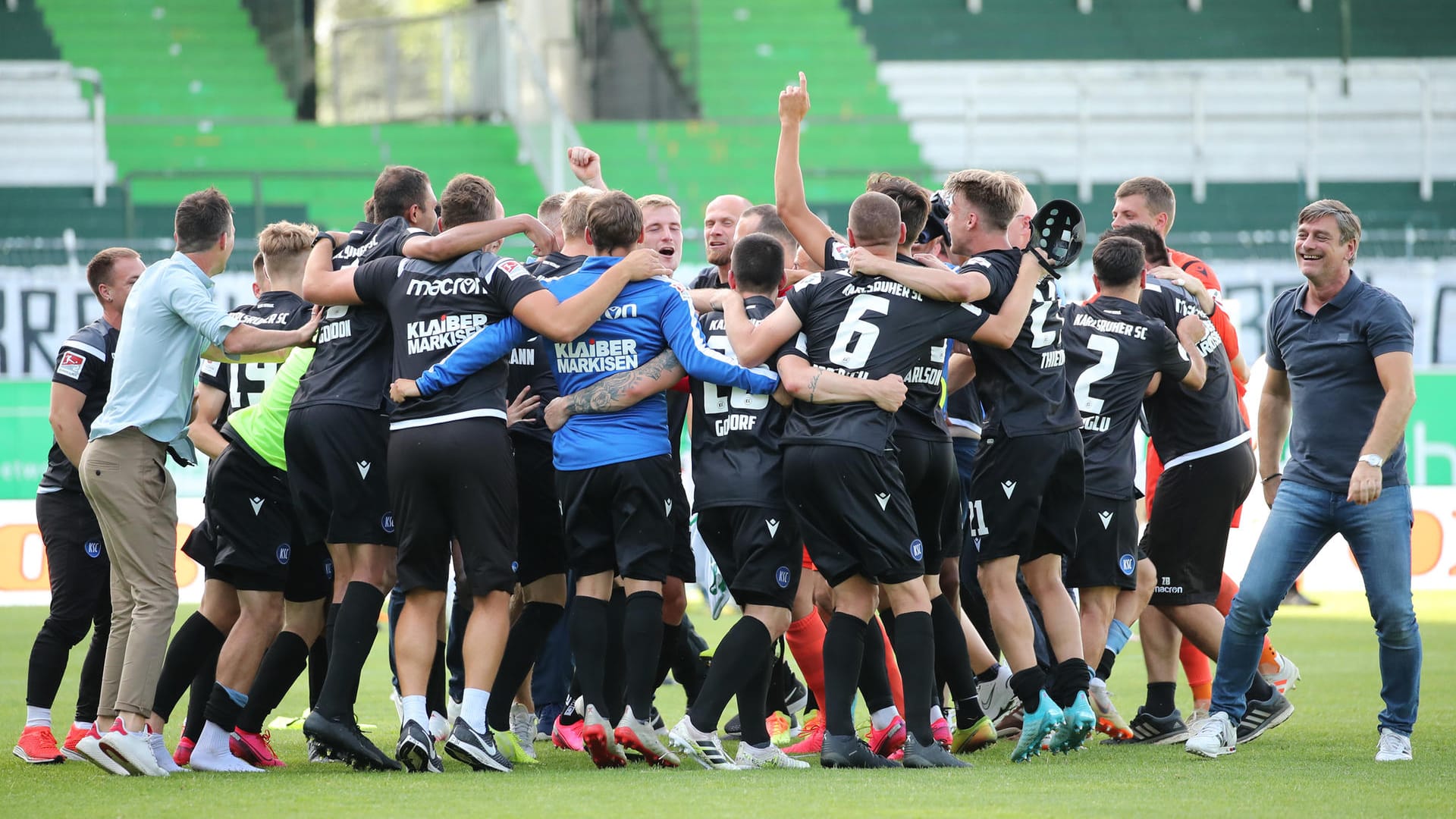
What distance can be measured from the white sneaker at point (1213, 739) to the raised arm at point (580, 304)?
3048 mm

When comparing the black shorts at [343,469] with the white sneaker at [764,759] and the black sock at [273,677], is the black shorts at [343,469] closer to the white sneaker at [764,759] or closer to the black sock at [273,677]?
the black sock at [273,677]

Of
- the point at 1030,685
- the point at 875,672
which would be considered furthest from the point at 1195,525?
the point at 875,672

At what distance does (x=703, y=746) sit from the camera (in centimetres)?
635

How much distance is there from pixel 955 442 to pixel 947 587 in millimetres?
800

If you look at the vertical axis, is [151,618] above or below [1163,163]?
below

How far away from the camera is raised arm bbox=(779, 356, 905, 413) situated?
6.36 meters

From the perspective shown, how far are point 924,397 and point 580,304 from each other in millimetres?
1490

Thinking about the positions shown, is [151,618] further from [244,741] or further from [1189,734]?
[1189,734]

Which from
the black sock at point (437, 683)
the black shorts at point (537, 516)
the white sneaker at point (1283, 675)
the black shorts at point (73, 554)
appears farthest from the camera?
the white sneaker at point (1283, 675)

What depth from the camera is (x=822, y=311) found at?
6531 mm

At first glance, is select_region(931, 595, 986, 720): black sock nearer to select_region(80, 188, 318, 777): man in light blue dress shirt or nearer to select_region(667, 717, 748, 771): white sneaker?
select_region(667, 717, 748, 771): white sneaker

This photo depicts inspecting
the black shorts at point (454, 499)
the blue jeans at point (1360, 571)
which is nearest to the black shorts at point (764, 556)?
the black shorts at point (454, 499)

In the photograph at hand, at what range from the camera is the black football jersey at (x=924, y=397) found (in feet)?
21.5

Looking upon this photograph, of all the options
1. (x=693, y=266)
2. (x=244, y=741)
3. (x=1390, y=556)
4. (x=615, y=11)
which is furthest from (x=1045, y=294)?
(x=615, y=11)
